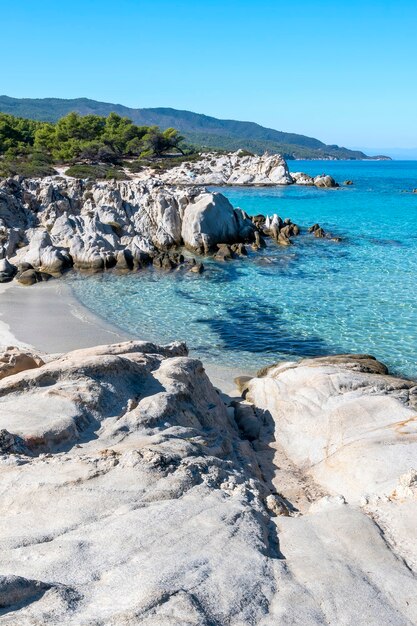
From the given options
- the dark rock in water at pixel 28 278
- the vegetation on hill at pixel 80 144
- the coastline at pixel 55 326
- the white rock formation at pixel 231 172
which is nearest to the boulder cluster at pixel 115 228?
the dark rock in water at pixel 28 278

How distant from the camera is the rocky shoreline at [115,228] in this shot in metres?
34.6

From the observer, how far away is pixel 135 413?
10.3 metres

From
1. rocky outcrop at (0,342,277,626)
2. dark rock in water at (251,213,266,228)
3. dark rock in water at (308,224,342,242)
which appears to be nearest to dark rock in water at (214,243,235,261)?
dark rock in water at (251,213,266,228)

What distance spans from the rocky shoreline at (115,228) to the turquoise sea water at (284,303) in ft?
7.13

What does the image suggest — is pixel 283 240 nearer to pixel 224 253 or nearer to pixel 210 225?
pixel 210 225

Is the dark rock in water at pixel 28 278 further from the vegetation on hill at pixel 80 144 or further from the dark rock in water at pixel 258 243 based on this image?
the vegetation on hill at pixel 80 144

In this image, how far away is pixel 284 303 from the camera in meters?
26.8

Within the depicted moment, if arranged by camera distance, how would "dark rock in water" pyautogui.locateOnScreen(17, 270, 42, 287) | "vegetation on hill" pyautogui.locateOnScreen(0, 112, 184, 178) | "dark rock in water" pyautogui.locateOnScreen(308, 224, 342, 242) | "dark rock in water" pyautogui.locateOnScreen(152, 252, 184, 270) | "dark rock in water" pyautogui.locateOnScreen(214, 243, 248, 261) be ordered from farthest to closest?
"vegetation on hill" pyautogui.locateOnScreen(0, 112, 184, 178) → "dark rock in water" pyautogui.locateOnScreen(308, 224, 342, 242) → "dark rock in water" pyautogui.locateOnScreen(214, 243, 248, 261) → "dark rock in water" pyautogui.locateOnScreen(152, 252, 184, 270) → "dark rock in water" pyautogui.locateOnScreen(17, 270, 42, 287)

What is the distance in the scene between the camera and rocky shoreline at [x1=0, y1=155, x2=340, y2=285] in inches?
1363

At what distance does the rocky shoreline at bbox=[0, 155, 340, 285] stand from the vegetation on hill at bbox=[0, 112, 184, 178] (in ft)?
102

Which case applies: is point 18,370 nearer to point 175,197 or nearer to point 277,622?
point 277,622

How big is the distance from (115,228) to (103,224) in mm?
1638

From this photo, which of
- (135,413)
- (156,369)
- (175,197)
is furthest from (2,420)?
(175,197)

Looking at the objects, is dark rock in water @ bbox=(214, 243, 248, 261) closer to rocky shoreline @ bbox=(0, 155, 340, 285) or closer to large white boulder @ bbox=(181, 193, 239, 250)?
rocky shoreline @ bbox=(0, 155, 340, 285)
